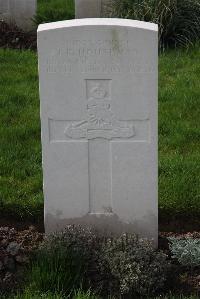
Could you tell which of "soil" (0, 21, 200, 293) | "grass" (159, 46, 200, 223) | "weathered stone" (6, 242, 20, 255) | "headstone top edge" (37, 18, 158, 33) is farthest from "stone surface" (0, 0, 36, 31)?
"weathered stone" (6, 242, 20, 255)

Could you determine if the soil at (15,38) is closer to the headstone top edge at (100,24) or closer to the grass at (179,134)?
the grass at (179,134)

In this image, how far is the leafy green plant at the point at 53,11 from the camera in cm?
1034

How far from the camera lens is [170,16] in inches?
364

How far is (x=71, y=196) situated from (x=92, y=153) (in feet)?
1.02

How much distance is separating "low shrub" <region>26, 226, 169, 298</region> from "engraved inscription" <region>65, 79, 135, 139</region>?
→ 620 mm

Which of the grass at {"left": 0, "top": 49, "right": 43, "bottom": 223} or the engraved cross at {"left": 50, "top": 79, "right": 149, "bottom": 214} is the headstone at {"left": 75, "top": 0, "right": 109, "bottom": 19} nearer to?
the grass at {"left": 0, "top": 49, "right": 43, "bottom": 223}

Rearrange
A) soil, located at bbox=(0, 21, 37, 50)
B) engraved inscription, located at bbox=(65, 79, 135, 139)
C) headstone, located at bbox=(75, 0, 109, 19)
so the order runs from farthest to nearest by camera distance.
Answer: headstone, located at bbox=(75, 0, 109, 19) < soil, located at bbox=(0, 21, 37, 50) < engraved inscription, located at bbox=(65, 79, 135, 139)

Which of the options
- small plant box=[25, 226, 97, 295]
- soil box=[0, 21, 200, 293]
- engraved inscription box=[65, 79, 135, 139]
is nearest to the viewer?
small plant box=[25, 226, 97, 295]

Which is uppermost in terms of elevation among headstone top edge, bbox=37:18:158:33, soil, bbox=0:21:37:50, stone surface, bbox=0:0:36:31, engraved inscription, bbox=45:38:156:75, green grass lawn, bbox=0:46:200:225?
stone surface, bbox=0:0:36:31

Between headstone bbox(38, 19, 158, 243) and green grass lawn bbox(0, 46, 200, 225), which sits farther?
green grass lawn bbox(0, 46, 200, 225)

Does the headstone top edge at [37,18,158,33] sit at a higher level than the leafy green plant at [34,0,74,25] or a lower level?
lower

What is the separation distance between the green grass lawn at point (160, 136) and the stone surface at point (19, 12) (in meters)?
1.37

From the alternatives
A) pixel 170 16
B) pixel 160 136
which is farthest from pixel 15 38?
pixel 160 136

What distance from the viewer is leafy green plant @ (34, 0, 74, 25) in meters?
10.3
